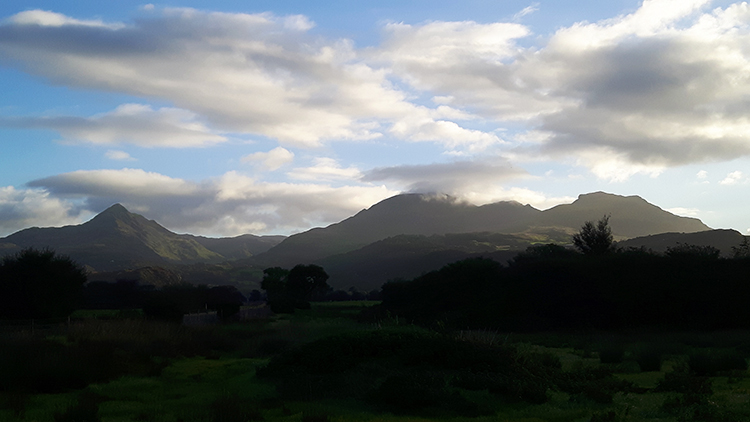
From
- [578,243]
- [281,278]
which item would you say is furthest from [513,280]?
[281,278]

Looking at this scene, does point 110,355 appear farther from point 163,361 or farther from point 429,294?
point 429,294

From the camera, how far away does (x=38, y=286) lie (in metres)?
42.5

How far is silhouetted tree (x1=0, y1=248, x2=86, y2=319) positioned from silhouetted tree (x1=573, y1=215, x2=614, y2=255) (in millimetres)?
46615

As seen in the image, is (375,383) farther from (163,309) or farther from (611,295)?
(163,309)

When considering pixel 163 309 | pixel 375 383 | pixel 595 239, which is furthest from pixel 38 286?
pixel 595 239

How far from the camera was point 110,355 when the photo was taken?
68.5 ft

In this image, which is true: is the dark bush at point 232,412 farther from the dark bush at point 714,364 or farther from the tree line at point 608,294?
the tree line at point 608,294

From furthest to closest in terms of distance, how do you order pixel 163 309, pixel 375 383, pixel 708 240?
pixel 708 240, pixel 163 309, pixel 375 383

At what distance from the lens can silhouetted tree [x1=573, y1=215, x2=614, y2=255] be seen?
191 ft

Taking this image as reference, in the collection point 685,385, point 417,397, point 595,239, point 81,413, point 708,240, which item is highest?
point 595,239

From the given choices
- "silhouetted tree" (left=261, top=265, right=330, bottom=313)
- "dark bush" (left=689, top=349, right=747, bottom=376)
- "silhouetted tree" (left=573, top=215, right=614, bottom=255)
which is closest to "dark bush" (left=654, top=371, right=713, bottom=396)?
"dark bush" (left=689, top=349, right=747, bottom=376)

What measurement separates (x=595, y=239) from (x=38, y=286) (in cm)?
4998

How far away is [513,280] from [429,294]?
11.9 m

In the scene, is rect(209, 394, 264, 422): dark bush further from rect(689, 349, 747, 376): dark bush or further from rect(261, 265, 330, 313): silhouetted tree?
rect(261, 265, 330, 313): silhouetted tree
